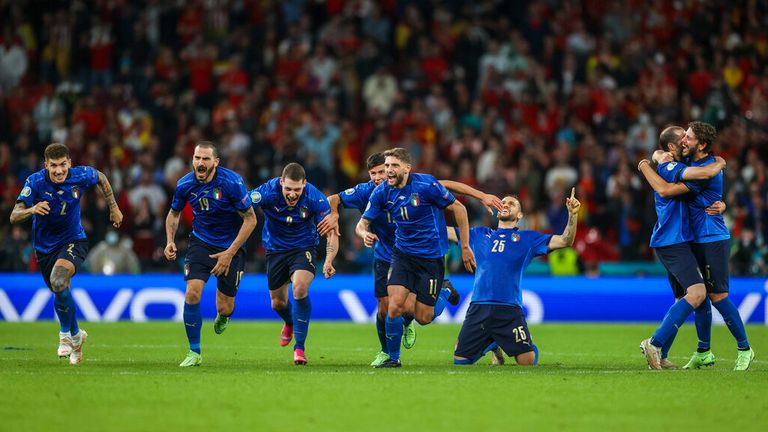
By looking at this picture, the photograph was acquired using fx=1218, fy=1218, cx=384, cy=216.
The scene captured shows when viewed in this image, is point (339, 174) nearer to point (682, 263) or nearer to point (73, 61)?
point (73, 61)

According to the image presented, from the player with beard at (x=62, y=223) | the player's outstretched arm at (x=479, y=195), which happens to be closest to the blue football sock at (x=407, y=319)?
the player's outstretched arm at (x=479, y=195)

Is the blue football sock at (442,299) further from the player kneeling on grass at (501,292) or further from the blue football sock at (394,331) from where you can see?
the blue football sock at (394,331)

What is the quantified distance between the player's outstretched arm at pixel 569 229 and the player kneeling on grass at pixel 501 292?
1 centimetres

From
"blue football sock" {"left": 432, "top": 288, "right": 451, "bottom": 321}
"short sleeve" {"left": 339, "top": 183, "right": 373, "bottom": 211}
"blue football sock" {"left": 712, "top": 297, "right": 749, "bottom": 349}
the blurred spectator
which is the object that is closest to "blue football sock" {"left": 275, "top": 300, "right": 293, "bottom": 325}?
"short sleeve" {"left": 339, "top": 183, "right": 373, "bottom": 211}

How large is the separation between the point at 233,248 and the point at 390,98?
518 inches

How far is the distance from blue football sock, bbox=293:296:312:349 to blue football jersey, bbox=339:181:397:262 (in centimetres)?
100

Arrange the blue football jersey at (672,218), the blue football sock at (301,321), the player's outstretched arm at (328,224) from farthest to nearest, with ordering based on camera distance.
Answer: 1. the player's outstretched arm at (328,224)
2. the blue football sock at (301,321)
3. the blue football jersey at (672,218)

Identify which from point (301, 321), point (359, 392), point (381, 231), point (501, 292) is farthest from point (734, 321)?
point (301, 321)

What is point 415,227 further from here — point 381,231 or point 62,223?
point 62,223

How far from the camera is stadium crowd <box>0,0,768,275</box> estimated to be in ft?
73.0

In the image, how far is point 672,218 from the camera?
12.1 metres

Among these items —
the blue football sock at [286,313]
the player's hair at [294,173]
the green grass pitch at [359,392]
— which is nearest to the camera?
the green grass pitch at [359,392]

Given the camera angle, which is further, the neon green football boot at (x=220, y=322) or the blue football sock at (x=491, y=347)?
the neon green football boot at (x=220, y=322)

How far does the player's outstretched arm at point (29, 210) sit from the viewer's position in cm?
1244
